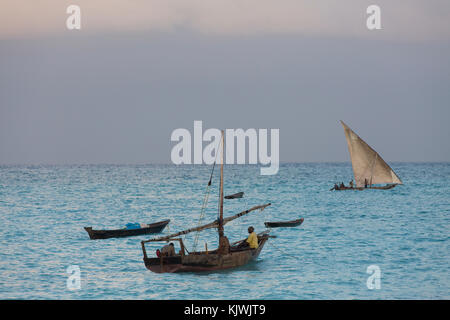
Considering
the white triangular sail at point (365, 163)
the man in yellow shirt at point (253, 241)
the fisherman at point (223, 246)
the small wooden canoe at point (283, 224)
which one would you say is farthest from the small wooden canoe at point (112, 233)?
the white triangular sail at point (365, 163)

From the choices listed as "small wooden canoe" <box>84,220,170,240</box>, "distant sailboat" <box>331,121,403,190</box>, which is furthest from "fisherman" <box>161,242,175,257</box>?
"distant sailboat" <box>331,121,403,190</box>

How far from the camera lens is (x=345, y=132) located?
72500mm

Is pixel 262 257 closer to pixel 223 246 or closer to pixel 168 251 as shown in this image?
pixel 223 246

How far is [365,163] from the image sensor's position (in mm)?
75938

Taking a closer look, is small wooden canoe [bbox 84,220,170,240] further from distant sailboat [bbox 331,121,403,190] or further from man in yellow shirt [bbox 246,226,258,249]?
distant sailboat [bbox 331,121,403,190]

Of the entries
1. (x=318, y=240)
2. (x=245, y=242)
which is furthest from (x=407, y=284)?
(x=318, y=240)

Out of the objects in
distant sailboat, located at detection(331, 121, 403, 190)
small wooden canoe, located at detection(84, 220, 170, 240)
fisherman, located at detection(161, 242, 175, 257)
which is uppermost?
distant sailboat, located at detection(331, 121, 403, 190)

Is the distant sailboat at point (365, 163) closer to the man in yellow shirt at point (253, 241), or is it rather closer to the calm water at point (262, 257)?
the calm water at point (262, 257)

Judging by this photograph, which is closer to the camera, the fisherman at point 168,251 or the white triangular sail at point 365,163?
the fisherman at point 168,251

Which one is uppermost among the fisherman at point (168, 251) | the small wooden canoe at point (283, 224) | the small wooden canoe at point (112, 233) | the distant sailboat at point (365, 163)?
the distant sailboat at point (365, 163)

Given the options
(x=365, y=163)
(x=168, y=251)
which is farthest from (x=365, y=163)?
(x=168, y=251)

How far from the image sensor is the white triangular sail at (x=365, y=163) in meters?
73.2

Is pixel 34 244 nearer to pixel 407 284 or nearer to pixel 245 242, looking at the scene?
pixel 245 242

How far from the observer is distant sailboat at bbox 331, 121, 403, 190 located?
240ft
